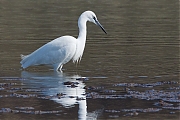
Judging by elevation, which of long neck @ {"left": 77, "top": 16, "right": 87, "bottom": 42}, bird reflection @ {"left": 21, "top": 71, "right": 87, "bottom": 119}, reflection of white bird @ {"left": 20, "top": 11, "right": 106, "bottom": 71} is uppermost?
long neck @ {"left": 77, "top": 16, "right": 87, "bottom": 42}

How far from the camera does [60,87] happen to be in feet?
35.6

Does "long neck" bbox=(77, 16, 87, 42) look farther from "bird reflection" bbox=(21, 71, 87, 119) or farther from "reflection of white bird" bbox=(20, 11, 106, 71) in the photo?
"bird reflection" bbox=(21, 71, 87, 119)

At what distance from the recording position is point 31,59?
43.8 ft

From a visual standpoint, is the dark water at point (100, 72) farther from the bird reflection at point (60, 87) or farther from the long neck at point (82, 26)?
the long neck at point (82, 26)

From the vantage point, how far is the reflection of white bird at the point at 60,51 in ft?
43.1

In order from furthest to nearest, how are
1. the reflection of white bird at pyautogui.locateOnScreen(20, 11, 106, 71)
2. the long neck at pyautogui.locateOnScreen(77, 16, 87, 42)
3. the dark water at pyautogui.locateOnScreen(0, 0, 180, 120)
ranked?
1. the long neck at pyautogui.locateOnScreen(77, 16, 87, 42)
2. the reflection of white bird at pyautogui.locateOnScreen(20, 11, 106, 71)
3. the dark water at pyautogui.locateOnScreen(0, 0, 180, 120)

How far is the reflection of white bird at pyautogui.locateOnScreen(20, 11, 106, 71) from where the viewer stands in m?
13.1

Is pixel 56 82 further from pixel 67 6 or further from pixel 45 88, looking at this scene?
pixel 67 6

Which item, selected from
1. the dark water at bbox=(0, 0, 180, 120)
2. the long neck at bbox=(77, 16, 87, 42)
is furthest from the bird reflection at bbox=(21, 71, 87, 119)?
the long neck at bbox=(77, 16, 87, 42)

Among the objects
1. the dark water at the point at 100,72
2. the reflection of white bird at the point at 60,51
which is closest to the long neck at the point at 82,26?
the reflection of white bird at the point at 60,51

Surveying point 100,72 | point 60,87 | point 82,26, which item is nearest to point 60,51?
point 82,26

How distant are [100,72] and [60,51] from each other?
1.24 metres

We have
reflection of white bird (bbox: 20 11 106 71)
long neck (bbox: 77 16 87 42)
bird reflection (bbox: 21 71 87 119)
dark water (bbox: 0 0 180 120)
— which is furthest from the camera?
long neck (bbox: 77 16 87 42)

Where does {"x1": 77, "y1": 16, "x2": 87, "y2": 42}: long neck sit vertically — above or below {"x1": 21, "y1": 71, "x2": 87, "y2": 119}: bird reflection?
above
